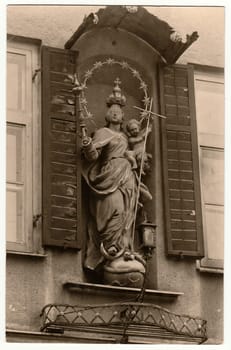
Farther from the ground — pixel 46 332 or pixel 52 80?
pixel 52 80

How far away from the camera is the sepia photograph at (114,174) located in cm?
961

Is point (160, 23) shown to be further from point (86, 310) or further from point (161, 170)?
point (86, 310)

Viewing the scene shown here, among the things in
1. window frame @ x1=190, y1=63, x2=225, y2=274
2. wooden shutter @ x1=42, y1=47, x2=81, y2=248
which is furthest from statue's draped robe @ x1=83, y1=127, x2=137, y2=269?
window frame @ x1=190, y1=63, x2=225, y2=274

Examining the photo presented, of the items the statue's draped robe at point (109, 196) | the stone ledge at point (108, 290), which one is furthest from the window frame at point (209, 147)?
the statue's draped robe at point (109, 196)

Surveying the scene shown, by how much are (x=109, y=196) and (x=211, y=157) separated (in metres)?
0.84

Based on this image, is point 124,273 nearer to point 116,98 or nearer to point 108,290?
point 108,290

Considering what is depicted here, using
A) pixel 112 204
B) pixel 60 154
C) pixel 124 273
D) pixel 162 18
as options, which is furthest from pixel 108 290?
pixel 162 18

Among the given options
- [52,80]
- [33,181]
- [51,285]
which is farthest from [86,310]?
[52,80]

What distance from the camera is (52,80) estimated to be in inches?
394

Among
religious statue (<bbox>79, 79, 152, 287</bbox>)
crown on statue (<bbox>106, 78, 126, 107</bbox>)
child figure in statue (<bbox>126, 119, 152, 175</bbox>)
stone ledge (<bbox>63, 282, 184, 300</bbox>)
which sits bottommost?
stone ledge (<bbox>63, 282, 184, 300</bbox>)

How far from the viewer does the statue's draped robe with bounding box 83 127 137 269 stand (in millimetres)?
9852

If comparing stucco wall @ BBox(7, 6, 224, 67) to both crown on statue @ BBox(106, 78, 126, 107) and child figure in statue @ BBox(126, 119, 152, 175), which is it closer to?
crown on statue @ BBox(106, 78, 126, 107)

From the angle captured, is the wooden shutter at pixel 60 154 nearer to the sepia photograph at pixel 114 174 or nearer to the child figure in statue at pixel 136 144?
the sepia photograph at pixel 114 174

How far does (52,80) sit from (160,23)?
81 centimetres
